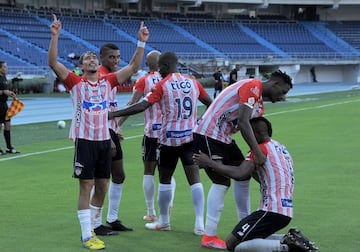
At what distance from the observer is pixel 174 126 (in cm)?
727

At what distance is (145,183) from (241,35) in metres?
58.5

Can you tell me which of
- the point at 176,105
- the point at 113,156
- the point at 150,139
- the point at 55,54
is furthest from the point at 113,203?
the point at 55,54

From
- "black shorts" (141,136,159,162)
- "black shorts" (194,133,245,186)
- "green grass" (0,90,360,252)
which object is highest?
"black shorts" (194,133,245,186)

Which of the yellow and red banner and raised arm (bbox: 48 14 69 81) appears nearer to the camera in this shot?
raised arm (bbox: 48 14 69 81)

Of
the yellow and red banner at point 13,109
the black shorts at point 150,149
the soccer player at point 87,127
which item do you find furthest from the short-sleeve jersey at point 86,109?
the yellow and red banner at point 13,109

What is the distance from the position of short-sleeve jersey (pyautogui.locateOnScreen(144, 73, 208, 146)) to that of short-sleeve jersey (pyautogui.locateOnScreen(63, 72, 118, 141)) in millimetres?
727

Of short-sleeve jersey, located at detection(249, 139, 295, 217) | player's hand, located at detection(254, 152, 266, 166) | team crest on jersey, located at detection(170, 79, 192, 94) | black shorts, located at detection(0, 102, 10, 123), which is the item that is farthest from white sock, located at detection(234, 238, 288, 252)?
black shorts, located at detection(0, 102, 10, 123)

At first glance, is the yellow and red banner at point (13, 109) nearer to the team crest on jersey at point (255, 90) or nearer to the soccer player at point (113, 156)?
the soccer player at point (113, 156)

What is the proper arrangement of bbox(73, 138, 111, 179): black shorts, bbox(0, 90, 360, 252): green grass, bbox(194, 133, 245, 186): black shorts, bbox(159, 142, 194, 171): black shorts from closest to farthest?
bbox(73, 138, 111, 179): black shorts → bbox(194, 133, 245, 186): black shorts → bbox(0, 90, 360, 252): green grass → bbox(159, 142, 194, 171): black shorts

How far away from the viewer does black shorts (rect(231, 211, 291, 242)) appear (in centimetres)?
604

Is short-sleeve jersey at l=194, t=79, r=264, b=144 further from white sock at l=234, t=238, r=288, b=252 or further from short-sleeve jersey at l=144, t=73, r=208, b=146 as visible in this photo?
white sock at l=234, t=238, r=288, b=252

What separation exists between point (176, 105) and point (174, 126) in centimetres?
24

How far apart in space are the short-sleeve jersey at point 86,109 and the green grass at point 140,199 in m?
1.19

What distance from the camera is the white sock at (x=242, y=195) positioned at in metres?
6.89
